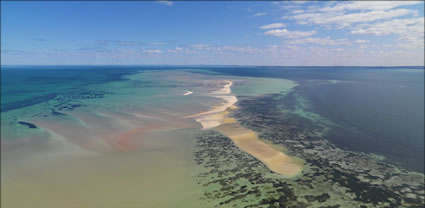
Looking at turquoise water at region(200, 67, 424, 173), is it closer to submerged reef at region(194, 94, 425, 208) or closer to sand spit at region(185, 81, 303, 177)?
submerged reef at region(194, 94, 425, 208)

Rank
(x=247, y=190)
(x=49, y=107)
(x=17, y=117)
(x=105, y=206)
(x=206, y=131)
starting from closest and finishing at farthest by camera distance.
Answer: (x=105, y=206)
(x=247, y=190)
(x=206, y=131)
(x=17, y=117)
(x=49, y=107)

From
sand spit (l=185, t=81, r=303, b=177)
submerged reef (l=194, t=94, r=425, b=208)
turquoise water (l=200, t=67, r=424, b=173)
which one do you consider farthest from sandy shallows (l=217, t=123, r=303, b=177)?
turquoise water (l=200, t=67, r=424, b=173)

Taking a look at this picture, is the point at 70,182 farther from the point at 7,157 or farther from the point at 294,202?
the point at 294,202

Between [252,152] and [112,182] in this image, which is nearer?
[112,182]

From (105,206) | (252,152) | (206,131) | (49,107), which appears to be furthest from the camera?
(49,107)

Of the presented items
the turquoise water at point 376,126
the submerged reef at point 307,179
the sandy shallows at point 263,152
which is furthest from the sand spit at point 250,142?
the turquoise water at point 376,126

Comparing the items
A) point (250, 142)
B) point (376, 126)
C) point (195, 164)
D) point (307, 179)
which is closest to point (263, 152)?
point (250, 142)

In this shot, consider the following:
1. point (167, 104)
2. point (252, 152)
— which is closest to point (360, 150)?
point (252, 152)
